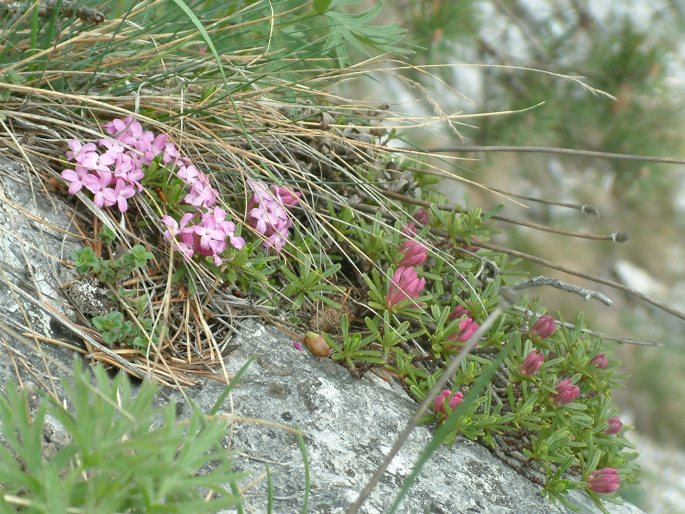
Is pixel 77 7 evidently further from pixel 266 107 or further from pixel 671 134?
pixel 671 134

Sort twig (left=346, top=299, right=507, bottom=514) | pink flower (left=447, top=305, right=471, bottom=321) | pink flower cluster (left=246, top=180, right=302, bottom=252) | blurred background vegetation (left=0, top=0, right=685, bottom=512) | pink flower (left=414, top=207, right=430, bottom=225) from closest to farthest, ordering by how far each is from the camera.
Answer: twig (left=346, top=299, right=507, bottom=514), pink flower cluster (left=246, top=180, right=302, bottom=252), pink flower (left=447, top=305, right=471, bottom=321), pink flower (left=414, top=207, right=430, bottom=225), blurred background vegetation (left=0, top=0, right=685, bottom=512)

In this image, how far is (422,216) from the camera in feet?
8.54

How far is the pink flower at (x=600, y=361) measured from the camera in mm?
2449

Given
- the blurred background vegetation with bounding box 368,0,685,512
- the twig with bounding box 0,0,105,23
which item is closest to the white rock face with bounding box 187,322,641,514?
the twig with bounding box 0,0,105,23

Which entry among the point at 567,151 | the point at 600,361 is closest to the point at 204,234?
the point at 567,151

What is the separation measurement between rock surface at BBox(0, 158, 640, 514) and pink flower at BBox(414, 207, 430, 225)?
2.05ft

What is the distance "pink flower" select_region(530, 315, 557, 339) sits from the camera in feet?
7.75

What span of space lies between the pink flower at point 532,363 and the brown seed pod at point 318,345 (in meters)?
0.56

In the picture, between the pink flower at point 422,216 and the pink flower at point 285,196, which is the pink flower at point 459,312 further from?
the pink flower at point 285,196

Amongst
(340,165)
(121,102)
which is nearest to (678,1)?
(340,165)

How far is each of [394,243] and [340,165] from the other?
0.39 metres

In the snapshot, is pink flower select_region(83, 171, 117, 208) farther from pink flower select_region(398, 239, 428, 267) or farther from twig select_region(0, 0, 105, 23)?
pink flower select_region(398, 239, 428, 267)

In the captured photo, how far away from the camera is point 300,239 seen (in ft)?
7.78

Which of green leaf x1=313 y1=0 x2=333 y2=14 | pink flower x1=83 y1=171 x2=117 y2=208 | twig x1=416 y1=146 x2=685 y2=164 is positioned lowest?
pink flower x1=83 y1=171 x2=117 y2=208
